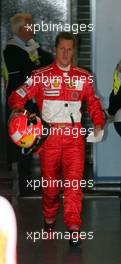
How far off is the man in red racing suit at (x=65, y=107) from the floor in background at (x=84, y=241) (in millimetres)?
207

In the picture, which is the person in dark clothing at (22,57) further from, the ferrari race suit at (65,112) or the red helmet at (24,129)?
the red helmet at (24,129)

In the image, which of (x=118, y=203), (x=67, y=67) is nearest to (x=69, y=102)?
(x=67, y=67)

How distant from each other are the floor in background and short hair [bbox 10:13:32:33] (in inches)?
57.1

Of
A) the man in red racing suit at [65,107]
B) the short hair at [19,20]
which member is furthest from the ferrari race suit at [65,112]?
the short hair at [19,20]

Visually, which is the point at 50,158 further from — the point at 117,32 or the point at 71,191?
the point at 117,32

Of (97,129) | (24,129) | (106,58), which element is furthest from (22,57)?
(24,129)

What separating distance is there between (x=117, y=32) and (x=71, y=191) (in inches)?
79.1

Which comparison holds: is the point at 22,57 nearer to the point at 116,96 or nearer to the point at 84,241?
the point at 116,96

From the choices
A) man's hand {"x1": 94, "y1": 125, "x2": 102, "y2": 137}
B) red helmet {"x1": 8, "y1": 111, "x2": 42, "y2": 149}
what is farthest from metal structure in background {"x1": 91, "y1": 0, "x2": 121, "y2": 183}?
red helmet {"x1": 8, "y1": 111, "x2": 42, "y2": 149}

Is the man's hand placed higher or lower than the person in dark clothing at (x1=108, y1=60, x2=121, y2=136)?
lower

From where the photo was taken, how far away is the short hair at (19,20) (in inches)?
249

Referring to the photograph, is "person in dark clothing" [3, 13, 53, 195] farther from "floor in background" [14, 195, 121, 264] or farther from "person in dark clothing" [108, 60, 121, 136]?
"person in dark clothing" [108, 60, 121, 136]

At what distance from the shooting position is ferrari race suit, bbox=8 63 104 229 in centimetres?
480

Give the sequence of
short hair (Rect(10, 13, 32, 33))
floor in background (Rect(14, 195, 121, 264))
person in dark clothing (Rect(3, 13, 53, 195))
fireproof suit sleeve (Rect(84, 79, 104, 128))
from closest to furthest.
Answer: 1. floor in background (Rect(14, 195, 121, 264))
2. fireproof suit sleeve (Rect(84, 79, 104, 128))
3. person in dark clothing (Rect(3, 13, 53, 195))
4. short hair (Rect(10, 13, 32, 33))
